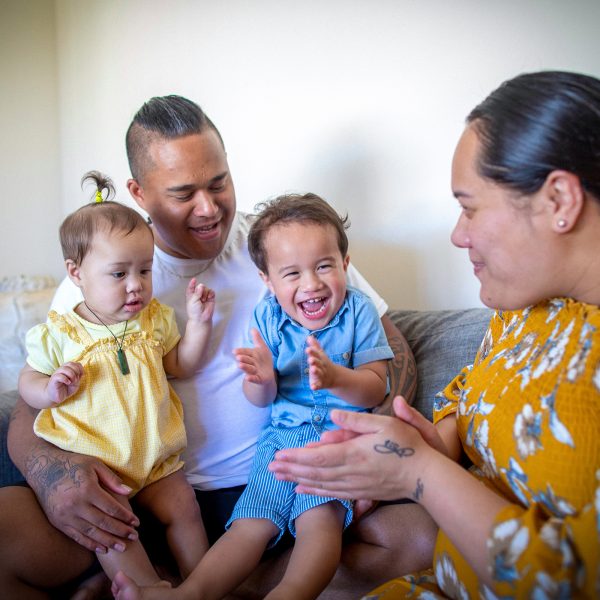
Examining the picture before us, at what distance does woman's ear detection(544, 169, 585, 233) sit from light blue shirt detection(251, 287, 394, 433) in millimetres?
683

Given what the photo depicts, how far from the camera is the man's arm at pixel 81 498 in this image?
1.41m

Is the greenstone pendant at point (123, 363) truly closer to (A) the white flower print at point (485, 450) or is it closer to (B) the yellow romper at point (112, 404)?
(B) the yellow romper at point (112, 404)

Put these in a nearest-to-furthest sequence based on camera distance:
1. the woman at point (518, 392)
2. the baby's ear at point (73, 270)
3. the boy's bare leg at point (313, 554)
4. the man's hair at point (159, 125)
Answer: the woman at point (518, 392) < the boy's bare leg at point (313, 554) < the baby's ear at point (73, 270) < the man's hair at point (159, 125)

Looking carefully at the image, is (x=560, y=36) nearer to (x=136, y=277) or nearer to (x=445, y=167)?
(x=445, y=167)

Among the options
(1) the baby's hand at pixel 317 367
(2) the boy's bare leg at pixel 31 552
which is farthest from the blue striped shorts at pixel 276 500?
(2) the boy's bare leg at pixel 31 552

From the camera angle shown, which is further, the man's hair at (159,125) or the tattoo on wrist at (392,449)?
the man's hair at (159,125)

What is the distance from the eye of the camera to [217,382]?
175cm

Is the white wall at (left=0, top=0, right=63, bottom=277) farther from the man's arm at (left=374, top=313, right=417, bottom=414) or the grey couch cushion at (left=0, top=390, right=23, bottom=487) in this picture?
the man's arm at (left=374, top=313, right=417, bottom=414)

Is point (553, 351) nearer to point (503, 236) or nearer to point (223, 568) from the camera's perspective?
point (503, 236)

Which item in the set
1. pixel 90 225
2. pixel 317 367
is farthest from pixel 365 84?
pixel 317 367

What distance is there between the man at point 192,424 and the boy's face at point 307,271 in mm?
237

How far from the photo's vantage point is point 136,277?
1.57 meters

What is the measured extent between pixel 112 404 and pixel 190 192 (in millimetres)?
611

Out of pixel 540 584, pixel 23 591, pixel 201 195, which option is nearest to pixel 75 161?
pixel 201 195
